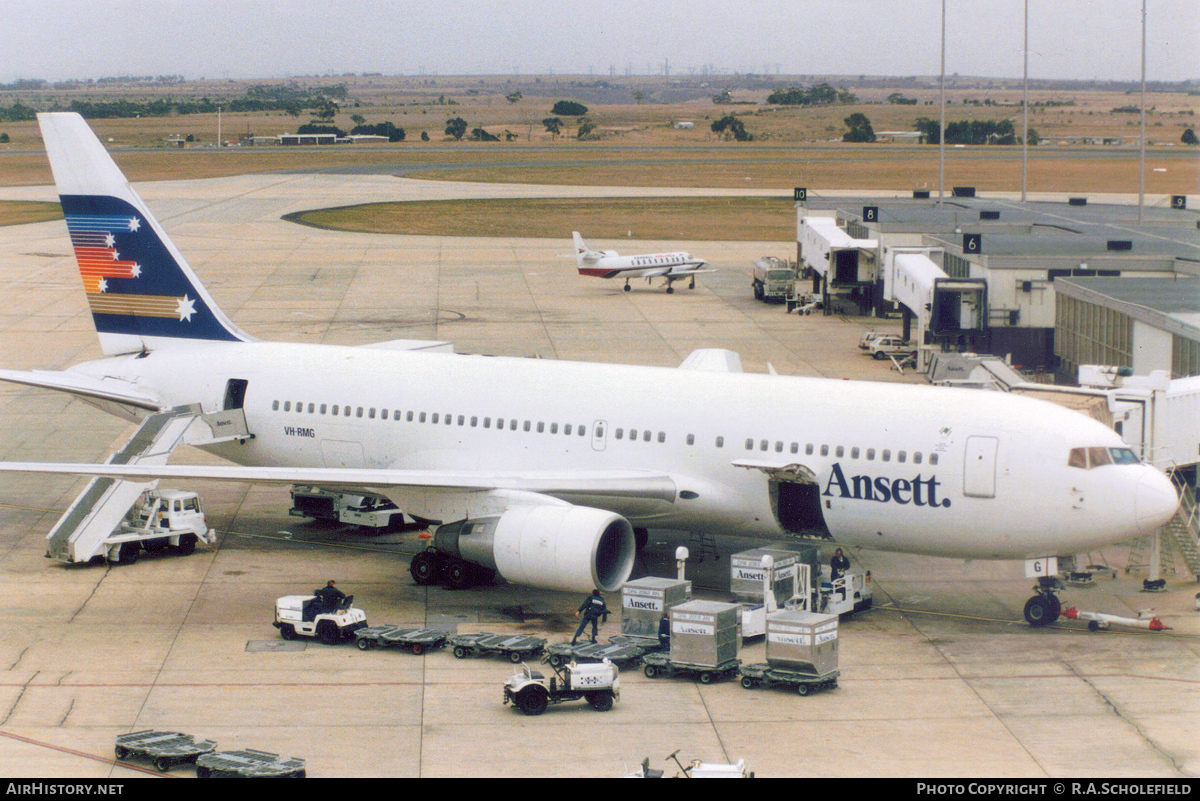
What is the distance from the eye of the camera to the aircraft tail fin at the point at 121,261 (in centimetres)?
3275

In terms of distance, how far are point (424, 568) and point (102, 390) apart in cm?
982

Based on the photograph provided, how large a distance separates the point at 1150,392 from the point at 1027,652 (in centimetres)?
737

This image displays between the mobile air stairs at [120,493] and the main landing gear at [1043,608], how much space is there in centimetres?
1749

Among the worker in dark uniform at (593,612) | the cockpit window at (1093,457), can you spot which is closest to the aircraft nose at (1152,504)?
the cockpit window at (1093,457)

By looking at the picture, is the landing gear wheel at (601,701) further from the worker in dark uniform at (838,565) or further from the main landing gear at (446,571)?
the main landing gear at (446,571)

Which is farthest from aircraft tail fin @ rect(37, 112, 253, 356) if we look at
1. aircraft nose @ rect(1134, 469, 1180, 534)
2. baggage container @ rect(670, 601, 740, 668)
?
aircraft nose @ rect(1134, 469, 1180, 534)

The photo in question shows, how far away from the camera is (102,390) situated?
107ft

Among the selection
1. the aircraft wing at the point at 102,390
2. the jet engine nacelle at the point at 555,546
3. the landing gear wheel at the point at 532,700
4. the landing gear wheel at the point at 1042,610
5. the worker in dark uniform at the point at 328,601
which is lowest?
the landing gear wheel at the point at 1042,610

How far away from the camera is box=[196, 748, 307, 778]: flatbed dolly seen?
1798cm

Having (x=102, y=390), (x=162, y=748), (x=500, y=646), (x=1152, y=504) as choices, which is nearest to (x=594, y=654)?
(x=500, y=646)

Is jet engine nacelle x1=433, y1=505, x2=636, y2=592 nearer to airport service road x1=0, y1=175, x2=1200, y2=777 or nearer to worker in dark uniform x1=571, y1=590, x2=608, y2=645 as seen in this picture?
worker in dark uniform x1=571, y1=590, x2=608, y2=645

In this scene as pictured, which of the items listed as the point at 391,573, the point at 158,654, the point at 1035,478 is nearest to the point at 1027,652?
the point at 1035,478

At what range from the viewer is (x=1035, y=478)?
24797 mm

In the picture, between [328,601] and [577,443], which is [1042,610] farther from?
[328,601]
